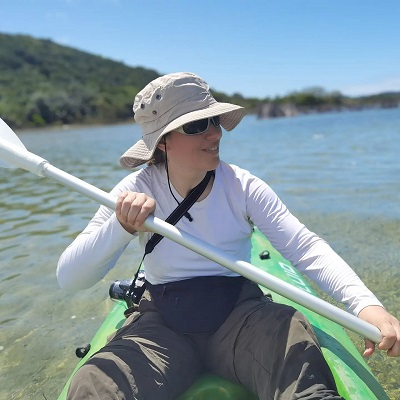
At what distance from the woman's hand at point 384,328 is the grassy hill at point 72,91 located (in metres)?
61.5

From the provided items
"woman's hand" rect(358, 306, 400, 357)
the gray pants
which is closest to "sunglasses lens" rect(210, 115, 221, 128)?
the gray pants

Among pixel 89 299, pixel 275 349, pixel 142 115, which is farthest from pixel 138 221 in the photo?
pixel 89 299

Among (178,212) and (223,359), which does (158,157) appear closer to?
(178,212)

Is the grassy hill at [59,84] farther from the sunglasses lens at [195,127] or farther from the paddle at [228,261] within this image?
the sunglasses lens at [195,127]

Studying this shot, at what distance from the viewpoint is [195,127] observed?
6.34 ft

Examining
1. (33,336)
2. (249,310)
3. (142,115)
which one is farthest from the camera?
(33,336)

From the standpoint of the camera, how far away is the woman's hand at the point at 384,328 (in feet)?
5.34

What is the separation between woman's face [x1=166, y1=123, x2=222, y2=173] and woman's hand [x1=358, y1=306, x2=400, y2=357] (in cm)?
79

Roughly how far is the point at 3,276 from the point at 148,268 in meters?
2.88

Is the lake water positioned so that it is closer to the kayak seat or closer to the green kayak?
the green kayak

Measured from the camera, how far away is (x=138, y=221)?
5.85ft

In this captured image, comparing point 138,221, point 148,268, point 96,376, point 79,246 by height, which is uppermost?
point 138,221

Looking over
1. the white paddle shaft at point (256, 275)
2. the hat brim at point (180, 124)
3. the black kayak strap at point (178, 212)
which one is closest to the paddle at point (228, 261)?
the white paddle shaft at point (256, 275)

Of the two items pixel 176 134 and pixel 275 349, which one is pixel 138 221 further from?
pixel 275 349
